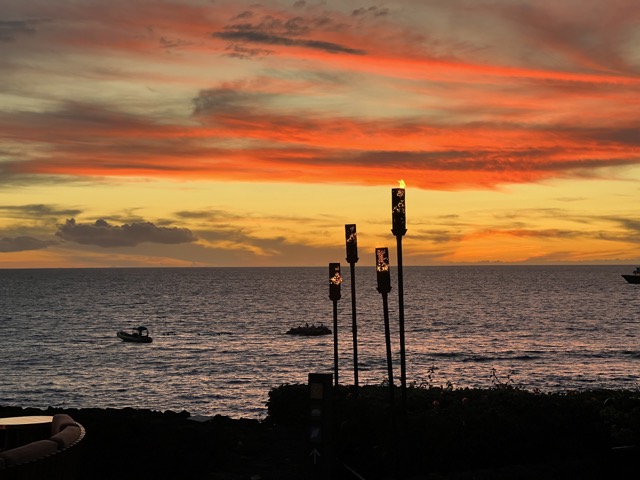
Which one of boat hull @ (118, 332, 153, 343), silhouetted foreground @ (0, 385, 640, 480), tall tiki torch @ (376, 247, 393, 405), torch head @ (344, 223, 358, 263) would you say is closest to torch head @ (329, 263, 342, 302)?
torch head @ (344, 223, 358, 263)

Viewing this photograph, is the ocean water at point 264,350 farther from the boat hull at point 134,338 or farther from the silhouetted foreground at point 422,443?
the silhouetted foreground at point 422,443

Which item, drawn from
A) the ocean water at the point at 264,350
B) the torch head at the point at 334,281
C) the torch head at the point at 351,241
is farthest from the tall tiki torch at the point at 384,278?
the ocean water at the point at 264,350

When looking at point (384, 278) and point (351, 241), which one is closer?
point (384, 278)

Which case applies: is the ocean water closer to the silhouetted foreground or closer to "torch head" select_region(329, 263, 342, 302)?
"torch head" select_region(329, 263, 342, 302)

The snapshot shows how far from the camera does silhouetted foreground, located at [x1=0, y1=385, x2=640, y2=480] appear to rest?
15.3 meters

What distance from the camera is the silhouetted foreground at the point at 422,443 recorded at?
1527 cm

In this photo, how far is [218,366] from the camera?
229 feet

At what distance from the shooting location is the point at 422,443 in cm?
1596

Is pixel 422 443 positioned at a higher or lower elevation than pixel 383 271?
lower

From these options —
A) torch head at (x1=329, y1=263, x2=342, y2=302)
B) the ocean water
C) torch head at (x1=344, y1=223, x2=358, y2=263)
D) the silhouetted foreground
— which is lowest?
the ocean water

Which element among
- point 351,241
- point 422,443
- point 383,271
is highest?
point 351,241

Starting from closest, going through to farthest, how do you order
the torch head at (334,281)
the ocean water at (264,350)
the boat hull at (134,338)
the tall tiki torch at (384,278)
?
the tall tiki torch at (384,278) → the torch head at (334,281) → the ocean water at (264,350) → the boat hull at (134,338)

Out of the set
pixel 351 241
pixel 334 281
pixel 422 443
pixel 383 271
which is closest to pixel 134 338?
pixel 334 281

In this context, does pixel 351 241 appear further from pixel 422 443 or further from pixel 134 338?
pixel 134 338
